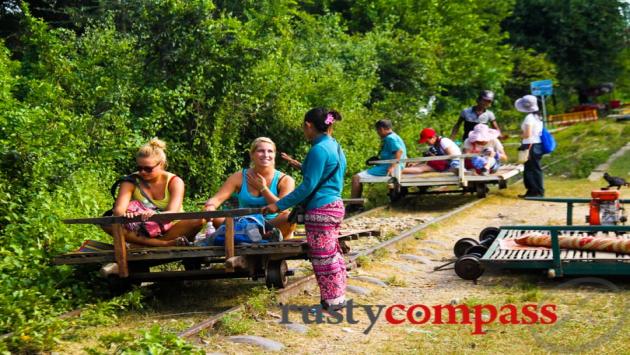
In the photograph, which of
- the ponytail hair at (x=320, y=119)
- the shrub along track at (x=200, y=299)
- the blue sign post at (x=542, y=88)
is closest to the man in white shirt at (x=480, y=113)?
the shrub along track at (x=200, y=299)

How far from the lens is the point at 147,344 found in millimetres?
5562

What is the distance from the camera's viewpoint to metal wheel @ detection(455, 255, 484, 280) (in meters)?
8.43

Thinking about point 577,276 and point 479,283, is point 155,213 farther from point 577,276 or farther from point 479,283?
point 577,276

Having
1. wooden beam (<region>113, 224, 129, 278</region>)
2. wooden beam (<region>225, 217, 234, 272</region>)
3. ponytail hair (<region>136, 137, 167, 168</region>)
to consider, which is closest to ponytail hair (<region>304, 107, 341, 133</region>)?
wooden beam (<region>225, 217, 234, 272</region>)

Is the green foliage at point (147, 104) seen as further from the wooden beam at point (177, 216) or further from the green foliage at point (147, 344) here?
the wooden beam at point (177, 216)

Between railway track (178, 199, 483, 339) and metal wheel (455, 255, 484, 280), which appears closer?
railway track (178, 199, 483, 339)

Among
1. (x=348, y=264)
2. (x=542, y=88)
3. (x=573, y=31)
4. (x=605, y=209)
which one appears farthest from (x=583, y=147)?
(x=348, y=264)

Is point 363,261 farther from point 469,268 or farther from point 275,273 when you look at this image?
point 275,273

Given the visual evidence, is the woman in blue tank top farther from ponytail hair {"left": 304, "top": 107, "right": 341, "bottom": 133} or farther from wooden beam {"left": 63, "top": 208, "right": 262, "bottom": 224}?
ponytail hair {"left": 304, "top": 107, "right": 341, "bottom": 133}

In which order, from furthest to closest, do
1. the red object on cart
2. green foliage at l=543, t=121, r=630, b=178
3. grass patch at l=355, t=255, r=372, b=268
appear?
green foliage at l=543, t=121, r=630, b=178 → the red object on cart → grass patch at l=355, t=255, r=372, b=268

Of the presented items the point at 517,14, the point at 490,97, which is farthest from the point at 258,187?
the point at 517,14

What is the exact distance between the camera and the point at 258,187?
25.3ft

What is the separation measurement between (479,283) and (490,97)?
843 cm

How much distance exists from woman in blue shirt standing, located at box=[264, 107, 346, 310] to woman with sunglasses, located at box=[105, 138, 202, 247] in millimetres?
1316
